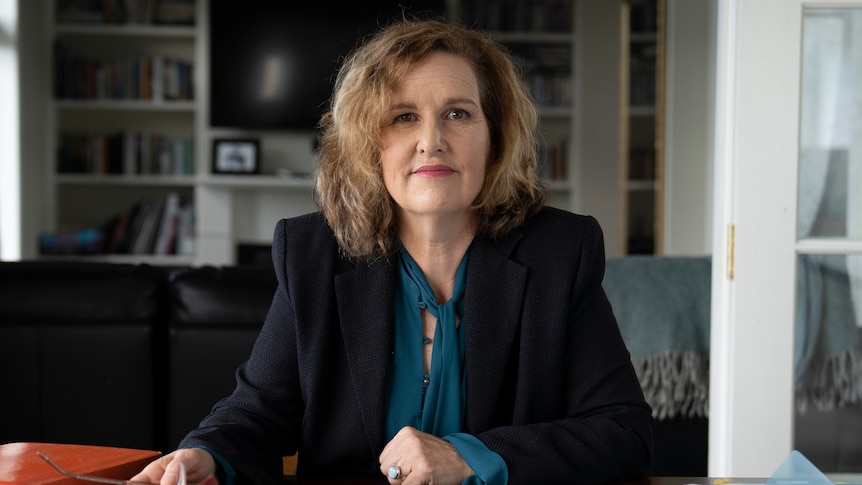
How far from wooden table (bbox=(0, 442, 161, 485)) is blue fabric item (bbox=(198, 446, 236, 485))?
0.09 meters

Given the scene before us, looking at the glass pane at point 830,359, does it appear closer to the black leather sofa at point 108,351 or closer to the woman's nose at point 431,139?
the woman's nose at point 431,139

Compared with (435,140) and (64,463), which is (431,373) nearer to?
(435,140)

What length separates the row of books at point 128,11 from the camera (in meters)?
5.74

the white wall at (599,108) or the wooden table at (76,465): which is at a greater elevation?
the white wall at (599,108)

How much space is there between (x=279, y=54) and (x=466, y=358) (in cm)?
500

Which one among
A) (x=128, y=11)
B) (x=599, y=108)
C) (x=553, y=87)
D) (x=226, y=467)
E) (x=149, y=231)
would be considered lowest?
(x=226, y=467)

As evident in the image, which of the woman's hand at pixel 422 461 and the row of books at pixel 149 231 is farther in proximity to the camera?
the row of books at pixel 149 231

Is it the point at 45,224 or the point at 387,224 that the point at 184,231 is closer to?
the point at 45,224

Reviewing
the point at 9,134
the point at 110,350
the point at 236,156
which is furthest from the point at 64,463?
the point at 236,156

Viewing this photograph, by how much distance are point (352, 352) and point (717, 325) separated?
95cm

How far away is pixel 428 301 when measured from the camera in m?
1.29

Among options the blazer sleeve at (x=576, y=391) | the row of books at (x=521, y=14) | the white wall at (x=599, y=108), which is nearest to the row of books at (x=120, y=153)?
the row of books at (x=521, y=14)

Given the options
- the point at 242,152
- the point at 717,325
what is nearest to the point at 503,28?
the point at 242,152

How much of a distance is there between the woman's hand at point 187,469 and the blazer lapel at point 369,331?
22cm
